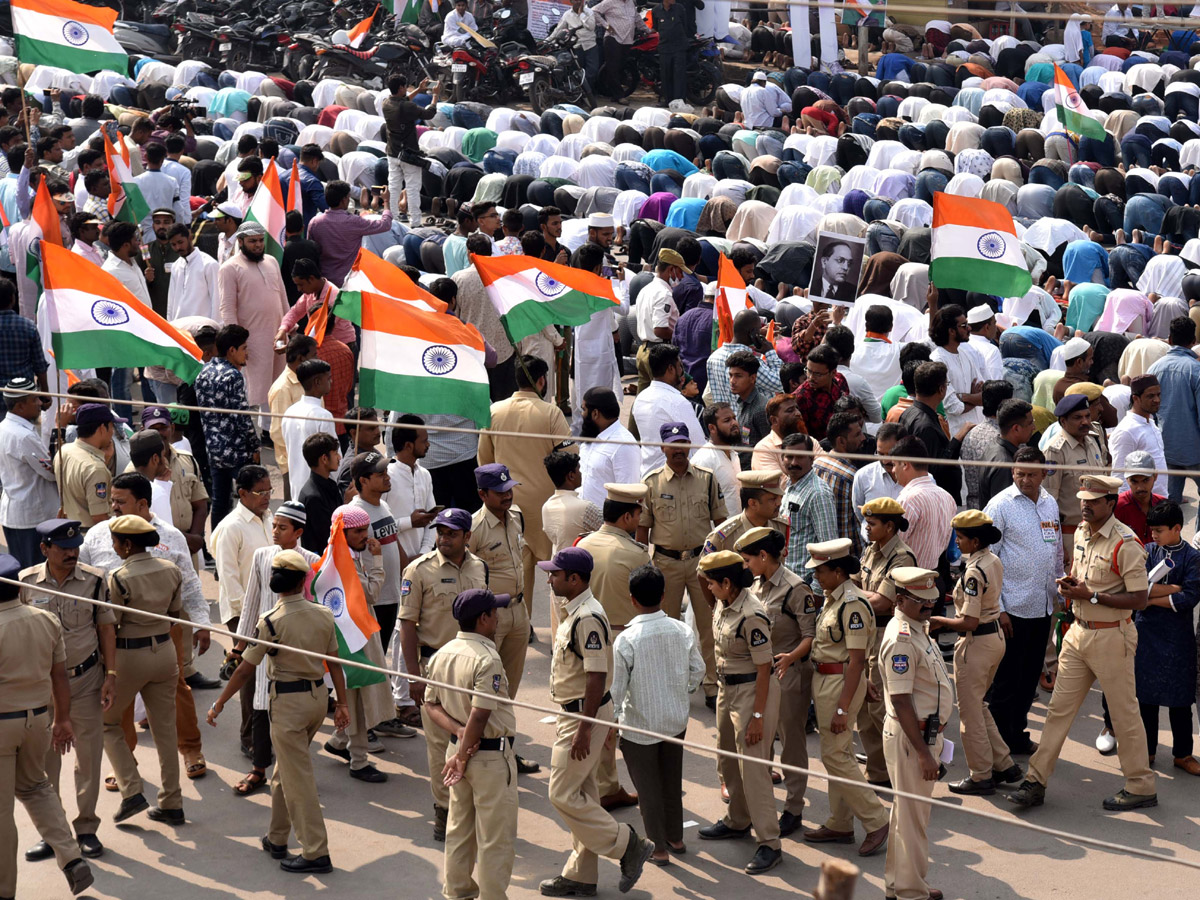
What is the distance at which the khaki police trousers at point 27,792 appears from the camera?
6.24 meters

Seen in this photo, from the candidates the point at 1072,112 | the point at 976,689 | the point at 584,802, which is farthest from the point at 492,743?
the point at 1072,112

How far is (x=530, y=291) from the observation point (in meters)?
8.53

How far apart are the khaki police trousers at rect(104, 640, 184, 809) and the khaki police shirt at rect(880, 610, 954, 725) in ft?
10.3

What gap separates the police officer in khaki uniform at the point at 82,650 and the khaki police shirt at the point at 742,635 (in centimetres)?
263

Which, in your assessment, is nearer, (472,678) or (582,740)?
(472,678)

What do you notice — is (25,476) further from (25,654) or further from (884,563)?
(884,563)

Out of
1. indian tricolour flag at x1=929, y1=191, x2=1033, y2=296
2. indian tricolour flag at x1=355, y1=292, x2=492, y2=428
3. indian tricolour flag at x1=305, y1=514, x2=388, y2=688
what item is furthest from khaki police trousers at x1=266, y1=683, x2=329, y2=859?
indian tricolour flag at x1=929, y1=191, x2=1033, y2=296

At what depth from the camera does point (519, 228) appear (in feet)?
38.5

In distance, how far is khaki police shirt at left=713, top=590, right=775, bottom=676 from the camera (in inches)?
254

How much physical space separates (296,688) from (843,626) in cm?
233

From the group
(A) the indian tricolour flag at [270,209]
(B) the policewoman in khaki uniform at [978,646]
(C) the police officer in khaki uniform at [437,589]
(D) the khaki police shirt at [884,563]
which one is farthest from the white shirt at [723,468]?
(A) the indian tricolour flag at [270,209]

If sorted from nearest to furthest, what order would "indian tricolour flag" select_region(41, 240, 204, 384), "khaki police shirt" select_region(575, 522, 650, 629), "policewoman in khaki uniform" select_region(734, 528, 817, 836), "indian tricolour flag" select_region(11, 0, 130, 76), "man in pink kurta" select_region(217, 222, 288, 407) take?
"policewoman in khaki uniform" select_region(734, 528, 817, 836) → "khaki police shirt" select_region(575, 522, 650, 629) → "indian tricolour flag" select_region(41, 240, 204, 384) → "man in pink kurta" select_region(217, 222, 288, 407) → "indian tricolour flag" select_region(11, 0, 130, 76)

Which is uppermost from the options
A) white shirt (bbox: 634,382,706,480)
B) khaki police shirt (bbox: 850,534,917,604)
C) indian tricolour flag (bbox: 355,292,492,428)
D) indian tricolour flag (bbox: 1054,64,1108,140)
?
indian tricolour flag (bbox: 1054,64,1108,140)

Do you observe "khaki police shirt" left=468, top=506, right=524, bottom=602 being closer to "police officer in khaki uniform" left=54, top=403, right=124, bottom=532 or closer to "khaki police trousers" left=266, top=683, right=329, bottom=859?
"khaki police trousers" left=266, top=683, right=329, bottom=859
